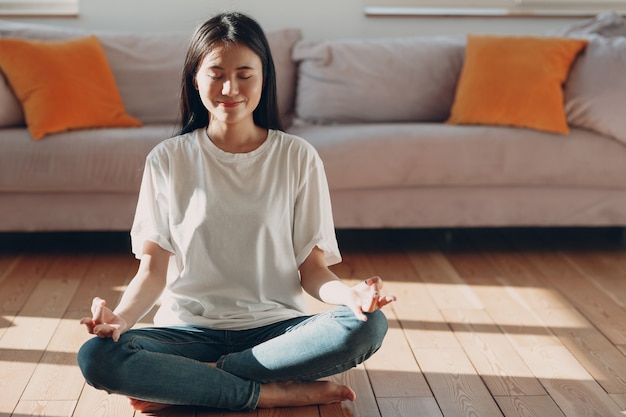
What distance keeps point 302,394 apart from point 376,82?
6.21ft

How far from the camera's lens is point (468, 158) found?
3.09 meters

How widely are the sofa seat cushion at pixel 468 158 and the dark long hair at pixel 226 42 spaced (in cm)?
107

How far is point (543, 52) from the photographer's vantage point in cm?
333

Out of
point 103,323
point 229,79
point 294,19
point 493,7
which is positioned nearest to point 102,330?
point 103,323

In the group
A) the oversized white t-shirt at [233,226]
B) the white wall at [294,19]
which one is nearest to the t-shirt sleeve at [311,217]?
the oversized white t-shirt at [233,226]

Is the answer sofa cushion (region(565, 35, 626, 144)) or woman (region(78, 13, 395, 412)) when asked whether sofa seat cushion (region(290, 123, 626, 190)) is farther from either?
woman (region(78, 13, 395, 412))

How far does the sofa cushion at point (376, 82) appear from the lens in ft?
11.4

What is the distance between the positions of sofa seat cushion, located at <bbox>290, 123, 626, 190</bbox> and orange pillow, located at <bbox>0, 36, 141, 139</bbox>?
32.2 inches

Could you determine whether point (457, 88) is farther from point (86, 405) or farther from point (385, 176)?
point (86, 405)

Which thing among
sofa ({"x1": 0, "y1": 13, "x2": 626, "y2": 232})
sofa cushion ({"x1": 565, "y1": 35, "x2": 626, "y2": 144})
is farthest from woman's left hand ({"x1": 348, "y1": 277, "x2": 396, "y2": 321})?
sofa cushion ({"x1": 565, "y1": 35, "x2": 626, "y2": 144})

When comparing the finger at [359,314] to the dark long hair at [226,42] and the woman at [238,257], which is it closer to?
the woman at [238,257]

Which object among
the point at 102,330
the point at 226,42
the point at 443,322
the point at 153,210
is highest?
the point at 226,42

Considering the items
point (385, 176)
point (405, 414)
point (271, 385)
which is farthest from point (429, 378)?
point (385, 176)

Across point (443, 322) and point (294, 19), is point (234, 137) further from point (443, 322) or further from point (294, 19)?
point (294, 19)
